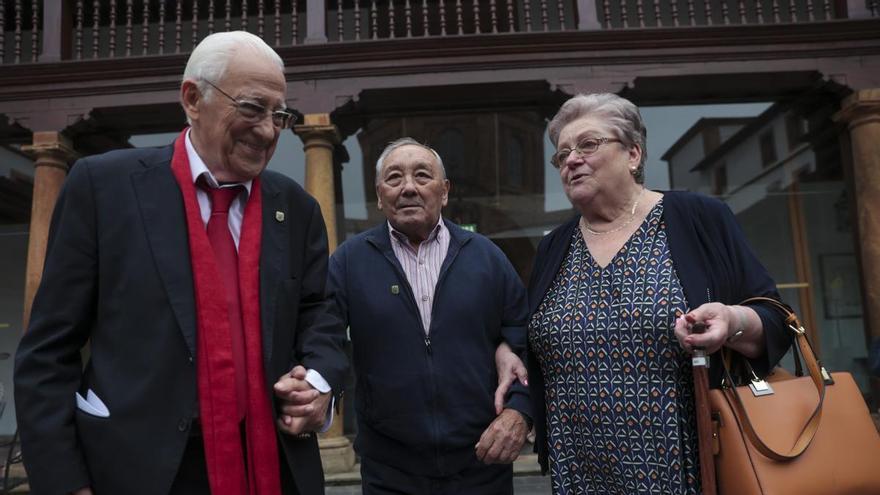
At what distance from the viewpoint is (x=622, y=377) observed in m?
2.01

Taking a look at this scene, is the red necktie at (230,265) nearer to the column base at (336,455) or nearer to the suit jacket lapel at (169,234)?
the suit jacket lapel at (169,234)

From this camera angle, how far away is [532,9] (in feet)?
28.0

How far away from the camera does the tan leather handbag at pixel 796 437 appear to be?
5.45 ft

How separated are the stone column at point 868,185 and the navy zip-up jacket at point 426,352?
5.89 meters

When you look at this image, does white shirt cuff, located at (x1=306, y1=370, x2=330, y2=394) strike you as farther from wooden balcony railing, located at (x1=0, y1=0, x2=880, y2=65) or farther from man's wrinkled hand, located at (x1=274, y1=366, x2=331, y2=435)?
wooden balcony railing, located at (x1=0, y1=0, x2=880, y2=65)

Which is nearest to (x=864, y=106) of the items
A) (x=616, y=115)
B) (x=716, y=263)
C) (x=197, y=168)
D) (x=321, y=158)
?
(x=321, y=158)

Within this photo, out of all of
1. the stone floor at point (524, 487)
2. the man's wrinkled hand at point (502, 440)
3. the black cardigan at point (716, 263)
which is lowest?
the stone floor at point (524, 487)

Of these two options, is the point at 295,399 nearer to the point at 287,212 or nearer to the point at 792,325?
the point at 287,212

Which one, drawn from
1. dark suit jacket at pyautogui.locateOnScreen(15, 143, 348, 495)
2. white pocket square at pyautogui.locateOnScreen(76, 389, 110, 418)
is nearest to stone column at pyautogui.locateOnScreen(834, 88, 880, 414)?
dark suit jacket at pyautogui.locateOnScreen(15, 143, 348, 495)

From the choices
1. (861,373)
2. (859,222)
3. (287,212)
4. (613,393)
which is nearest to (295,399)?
(287,212)

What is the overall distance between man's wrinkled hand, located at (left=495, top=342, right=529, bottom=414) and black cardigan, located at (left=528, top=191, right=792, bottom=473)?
70 centimetres

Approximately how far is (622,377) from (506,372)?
0.56 metres

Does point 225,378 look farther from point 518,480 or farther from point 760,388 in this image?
point 518,480

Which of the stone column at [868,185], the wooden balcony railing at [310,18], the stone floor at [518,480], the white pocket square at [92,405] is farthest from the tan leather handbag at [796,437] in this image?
the wooden balcony railing at [310,18]
